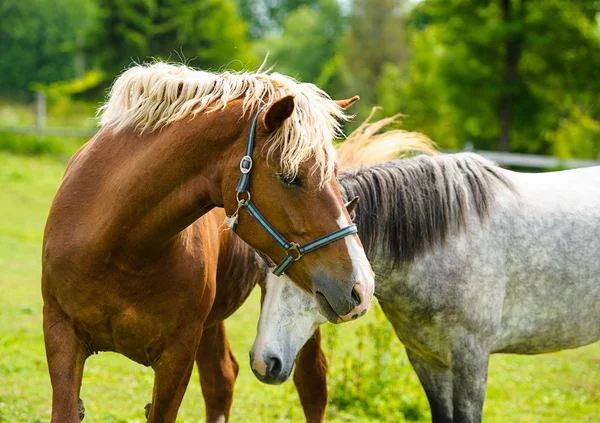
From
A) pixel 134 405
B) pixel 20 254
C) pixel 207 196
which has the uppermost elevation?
pixel 207 196

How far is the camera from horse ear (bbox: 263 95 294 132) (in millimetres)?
2664

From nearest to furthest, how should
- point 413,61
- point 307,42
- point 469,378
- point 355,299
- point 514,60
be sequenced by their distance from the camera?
point 355,299 → point 469,378 → point 514,60 → point 413,61 → point 307,42

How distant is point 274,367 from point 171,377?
0.48 metres

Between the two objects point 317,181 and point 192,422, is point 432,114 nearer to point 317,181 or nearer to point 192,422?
point 192,422

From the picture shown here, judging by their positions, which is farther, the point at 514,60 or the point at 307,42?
→ the point at 307,42

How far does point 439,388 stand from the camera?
4.24m

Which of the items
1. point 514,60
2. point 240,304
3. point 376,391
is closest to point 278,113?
point 240,304

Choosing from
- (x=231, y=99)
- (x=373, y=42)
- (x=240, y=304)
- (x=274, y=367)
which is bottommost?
(x=373, y=42)

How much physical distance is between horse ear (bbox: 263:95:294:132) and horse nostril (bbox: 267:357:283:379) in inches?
46.5

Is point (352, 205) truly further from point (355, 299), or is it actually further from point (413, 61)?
point (413, 61)

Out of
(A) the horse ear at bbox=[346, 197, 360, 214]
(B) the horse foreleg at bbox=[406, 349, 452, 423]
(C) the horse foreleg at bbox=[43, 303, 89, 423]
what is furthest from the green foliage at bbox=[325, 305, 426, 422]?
(C) the horse foreleg at bbox=[43, 303, 89, 423]

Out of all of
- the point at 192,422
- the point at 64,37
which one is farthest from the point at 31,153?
the point at 64,37

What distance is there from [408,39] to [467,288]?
38.4m

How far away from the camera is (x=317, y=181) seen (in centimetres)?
272
